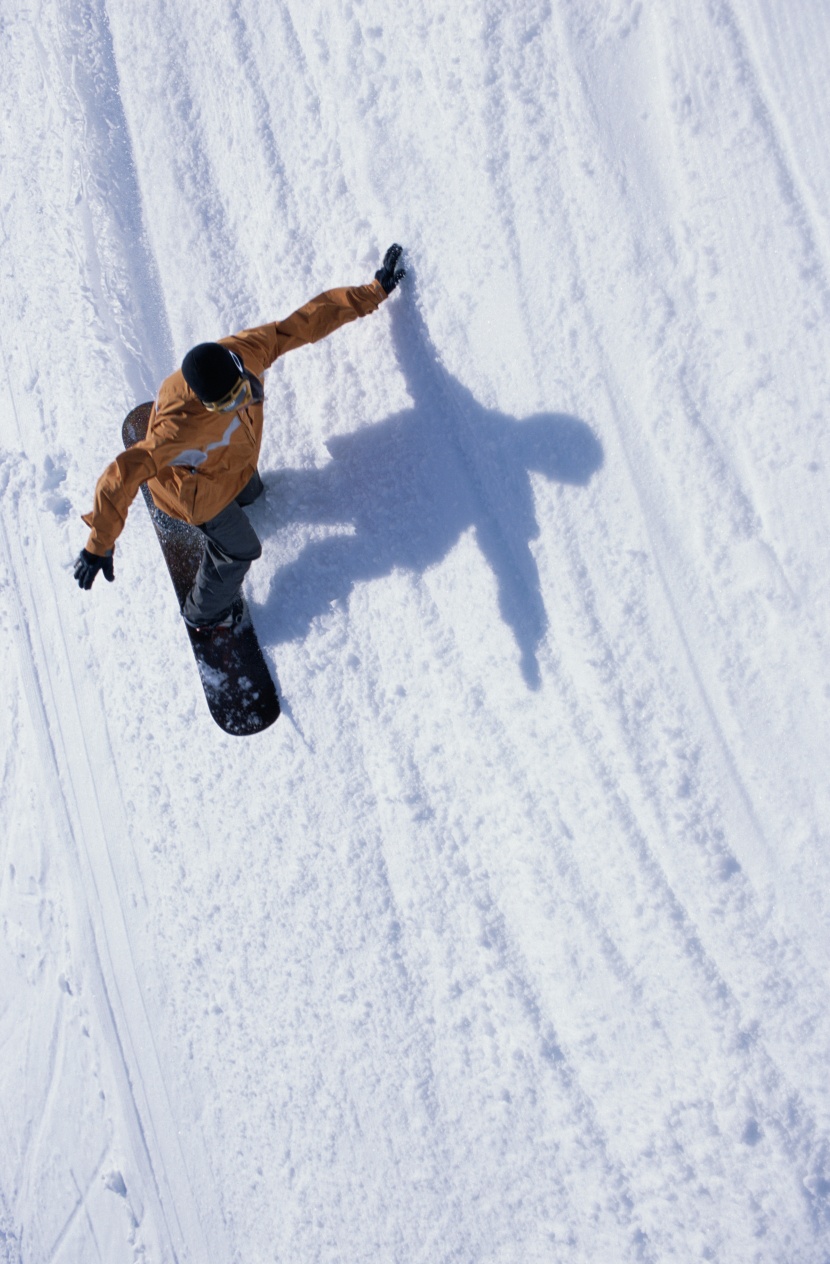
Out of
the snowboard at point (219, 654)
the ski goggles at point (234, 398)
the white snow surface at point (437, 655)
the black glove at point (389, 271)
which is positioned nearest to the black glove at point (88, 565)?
the ski goggles at point (234, 398)

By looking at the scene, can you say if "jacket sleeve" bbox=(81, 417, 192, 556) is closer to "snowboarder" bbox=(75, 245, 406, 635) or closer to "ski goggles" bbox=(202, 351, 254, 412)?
"snowboarder" bbox=(75, 245, 406, 635)

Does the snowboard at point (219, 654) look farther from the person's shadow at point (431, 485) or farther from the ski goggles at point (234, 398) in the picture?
the ski goggles at point (234, 398)

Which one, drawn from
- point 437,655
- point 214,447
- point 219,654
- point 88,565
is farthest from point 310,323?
point 219,654

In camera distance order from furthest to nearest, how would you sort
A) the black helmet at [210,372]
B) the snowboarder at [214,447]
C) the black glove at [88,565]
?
the black glove at [88,565] < the snowboarder at [214,447] < the black helmet at [210,372]

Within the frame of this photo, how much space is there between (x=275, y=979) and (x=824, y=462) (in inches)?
124

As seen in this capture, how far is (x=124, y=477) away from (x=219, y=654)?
120 centimetres

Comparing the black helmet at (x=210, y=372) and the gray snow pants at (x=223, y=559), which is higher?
the black helmet at (x=210, y=372)

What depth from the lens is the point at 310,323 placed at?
2.88m

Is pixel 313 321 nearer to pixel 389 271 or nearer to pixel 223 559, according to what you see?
pixel 389 271

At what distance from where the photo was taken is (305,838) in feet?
12.0

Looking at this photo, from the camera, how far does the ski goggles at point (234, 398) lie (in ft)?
8.03

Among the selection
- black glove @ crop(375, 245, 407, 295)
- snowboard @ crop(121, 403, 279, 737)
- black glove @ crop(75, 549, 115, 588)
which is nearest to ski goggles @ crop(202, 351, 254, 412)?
black glove @ crop(75, 549, 115, 588)

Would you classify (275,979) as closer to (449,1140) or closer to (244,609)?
(449,1140)

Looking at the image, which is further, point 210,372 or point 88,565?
point 88,565
